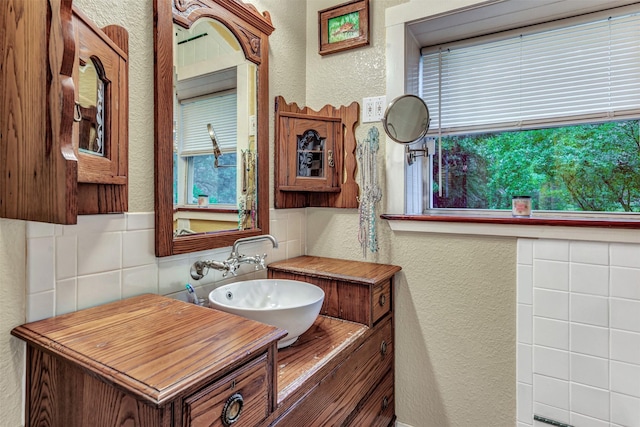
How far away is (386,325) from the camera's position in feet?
5.05

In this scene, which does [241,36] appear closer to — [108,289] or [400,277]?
[108,289]

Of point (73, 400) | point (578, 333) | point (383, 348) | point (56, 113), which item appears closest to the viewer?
point (56, 113)

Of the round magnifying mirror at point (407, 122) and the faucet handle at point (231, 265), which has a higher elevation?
the round magnifying mirror at point (407, 122)

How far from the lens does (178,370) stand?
2.05ft

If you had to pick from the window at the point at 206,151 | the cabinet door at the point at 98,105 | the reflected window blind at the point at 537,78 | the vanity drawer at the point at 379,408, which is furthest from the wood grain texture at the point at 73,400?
the reflected window blind at the point at 537,78

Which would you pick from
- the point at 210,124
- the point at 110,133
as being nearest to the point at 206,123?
the point at 210,124

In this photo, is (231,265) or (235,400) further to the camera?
(231,265)

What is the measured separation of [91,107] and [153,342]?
68cm

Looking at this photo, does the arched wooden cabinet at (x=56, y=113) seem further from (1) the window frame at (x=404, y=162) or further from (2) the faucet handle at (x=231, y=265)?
(1) the window frame at (x=404, y=162)

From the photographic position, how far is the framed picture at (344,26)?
1698 mm

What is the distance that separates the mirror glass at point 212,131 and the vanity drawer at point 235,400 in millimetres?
655

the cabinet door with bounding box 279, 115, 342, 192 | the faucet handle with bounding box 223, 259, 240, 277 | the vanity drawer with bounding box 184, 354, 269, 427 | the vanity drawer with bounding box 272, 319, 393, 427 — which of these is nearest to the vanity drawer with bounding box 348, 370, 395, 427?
the vanity drawer with bounding box 272, 319, 393, 427

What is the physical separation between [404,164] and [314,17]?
1010mm

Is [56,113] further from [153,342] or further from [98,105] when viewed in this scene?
[153,342]
